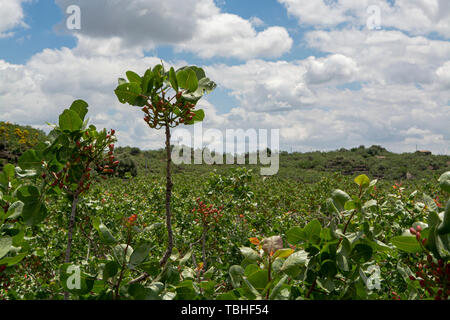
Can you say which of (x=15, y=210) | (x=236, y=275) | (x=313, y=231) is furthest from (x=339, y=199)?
(x=15, y=210)

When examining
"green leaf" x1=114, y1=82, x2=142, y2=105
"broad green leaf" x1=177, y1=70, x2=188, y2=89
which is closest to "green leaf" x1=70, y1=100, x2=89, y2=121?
"green leaf" x1=114, y1=82, x2=142, y2=105

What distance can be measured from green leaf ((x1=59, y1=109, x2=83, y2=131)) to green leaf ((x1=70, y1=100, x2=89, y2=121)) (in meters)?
0.09

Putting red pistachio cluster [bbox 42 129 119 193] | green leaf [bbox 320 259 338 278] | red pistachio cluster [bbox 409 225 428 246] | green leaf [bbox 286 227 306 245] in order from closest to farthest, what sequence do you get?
1. red pistachio cluster [bbox 409 225 428 246]
2. green leaf [bbox 320 259 338 278]
3. green leaf [bbox 286 227 306 245]
4. red pistachio cluster [bbox 42 129 119 193]

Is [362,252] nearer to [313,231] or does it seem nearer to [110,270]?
[313,231]

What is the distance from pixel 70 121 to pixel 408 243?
1.60 meters

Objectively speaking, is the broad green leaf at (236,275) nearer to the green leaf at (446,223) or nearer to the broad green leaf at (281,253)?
the broad green leaf at (281,253)

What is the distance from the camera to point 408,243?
1.22 metres

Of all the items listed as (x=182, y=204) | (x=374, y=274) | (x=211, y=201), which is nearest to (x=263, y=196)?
(x=182, y=204)

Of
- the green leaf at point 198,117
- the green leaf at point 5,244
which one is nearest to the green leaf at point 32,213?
the green leaf at point 5,244

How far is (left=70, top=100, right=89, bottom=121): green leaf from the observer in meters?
1.64

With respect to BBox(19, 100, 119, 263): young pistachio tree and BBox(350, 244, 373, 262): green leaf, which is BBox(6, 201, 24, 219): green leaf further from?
BBox(350, 244, 373, 262): green leaf

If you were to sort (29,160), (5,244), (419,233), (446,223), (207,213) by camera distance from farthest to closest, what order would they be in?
(207,213), (29,160), (5,244), (419,233), (446,223)

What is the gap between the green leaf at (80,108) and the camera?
164cm

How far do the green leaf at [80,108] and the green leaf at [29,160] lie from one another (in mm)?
291
